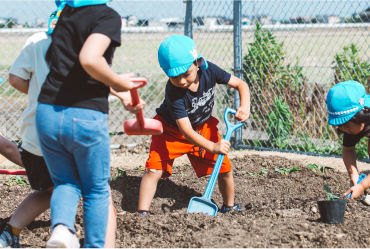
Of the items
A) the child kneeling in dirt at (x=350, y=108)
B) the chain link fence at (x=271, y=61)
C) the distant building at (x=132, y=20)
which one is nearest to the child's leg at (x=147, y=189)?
the child kneeling in dirt at (x=350, y=108)

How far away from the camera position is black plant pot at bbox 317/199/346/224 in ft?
8.92

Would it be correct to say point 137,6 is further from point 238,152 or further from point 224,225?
point 224,225

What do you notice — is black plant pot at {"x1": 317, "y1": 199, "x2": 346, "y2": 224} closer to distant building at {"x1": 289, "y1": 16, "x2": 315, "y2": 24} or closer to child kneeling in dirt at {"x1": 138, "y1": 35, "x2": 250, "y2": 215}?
child kneeling in dirt at {"x1": 138, "y1": 35, "x2": 250, "y2": 215}

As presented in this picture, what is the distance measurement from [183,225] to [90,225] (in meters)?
0.72

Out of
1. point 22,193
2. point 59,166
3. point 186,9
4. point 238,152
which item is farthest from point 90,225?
point 186,9

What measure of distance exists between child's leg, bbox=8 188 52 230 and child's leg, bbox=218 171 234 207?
1.31 m

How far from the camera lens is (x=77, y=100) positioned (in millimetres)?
2137

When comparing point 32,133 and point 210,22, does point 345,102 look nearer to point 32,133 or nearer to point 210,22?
point 32,133

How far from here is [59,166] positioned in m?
2.25

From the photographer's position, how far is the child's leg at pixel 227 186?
139 inches

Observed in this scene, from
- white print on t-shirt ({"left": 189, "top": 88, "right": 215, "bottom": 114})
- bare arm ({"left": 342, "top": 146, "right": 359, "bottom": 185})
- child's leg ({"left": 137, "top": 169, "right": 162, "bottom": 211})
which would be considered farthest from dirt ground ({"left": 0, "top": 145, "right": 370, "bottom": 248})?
white print on t-shirt ({"left": 189, "top": 88, "right": 215, "bottom": 114})

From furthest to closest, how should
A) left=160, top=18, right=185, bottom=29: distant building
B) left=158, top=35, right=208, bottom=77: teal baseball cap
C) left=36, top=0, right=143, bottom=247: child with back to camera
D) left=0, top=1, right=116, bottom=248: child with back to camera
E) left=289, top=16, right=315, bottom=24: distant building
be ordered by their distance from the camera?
left=160, top=18, right=185, bottom=29: distant building → left=289, top=16, right=315, bottom=24: distant building → left=158, top=35, right=208, bottom=77: teal baseball cap → left=0, top=1, right=116, bottom=248: child with back to camera → left=36, top=0, right=143, bottom=247: child with back to camera

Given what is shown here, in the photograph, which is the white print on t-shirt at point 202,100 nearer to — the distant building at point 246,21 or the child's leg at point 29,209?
the child's leg at point 29,209

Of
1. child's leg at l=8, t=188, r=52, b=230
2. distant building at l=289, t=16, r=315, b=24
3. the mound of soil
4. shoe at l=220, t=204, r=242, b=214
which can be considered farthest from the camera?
distant building at l=289, t=16, r=315, b=24
